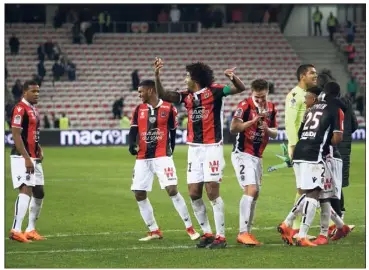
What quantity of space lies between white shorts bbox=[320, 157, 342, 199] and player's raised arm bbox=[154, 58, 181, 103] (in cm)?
191

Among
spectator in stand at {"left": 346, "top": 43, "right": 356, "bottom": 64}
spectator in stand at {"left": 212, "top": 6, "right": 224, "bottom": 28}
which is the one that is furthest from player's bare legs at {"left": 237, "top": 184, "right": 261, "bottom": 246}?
spectator in stand at {"left": 212, "top": 6, "right": 224, "bottom": 28}

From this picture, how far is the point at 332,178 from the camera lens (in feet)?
41.6

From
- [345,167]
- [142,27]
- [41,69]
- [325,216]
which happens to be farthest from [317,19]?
[325,216]

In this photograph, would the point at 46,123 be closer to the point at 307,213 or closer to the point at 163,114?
the point at 163,114

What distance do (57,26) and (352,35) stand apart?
43.5 feet

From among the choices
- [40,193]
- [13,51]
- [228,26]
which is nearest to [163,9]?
[228,26]

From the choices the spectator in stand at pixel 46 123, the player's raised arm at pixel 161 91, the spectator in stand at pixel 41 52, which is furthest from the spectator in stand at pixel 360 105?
the player's raised arm at pixel 161 91

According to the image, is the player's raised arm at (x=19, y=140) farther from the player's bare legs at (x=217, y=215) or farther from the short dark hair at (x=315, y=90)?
the short dark hair at (x=315, y=90)

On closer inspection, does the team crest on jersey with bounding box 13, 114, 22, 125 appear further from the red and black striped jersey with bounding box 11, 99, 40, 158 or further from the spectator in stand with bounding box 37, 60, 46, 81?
the spectator in stand with bounding box 37, 60, 46, 81

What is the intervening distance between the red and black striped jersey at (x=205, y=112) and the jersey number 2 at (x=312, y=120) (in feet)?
3.25

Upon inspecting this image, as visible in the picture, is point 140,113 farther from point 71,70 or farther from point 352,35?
point 352,35

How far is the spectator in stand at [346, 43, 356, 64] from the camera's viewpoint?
160 ft

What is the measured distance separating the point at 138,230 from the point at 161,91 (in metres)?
3.06

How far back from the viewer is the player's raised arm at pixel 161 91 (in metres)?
12.0
